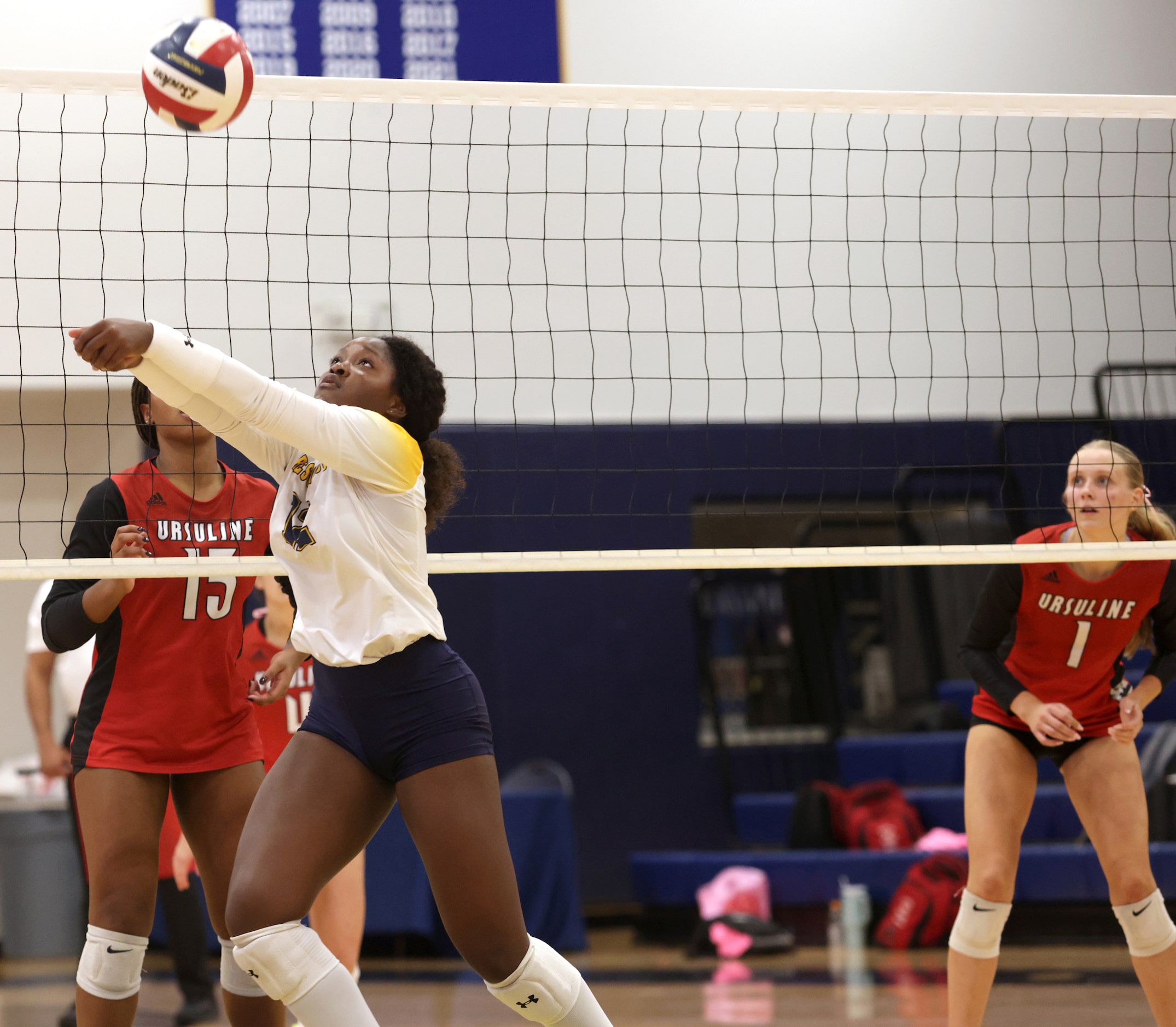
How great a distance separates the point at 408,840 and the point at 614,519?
2.27 metres

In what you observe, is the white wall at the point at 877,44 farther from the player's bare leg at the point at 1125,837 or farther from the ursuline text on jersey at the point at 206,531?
the player's bare leg at the point at 1125,837

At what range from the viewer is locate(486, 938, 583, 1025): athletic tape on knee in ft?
9.09

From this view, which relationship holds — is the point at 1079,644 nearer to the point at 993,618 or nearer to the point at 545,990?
the point at 993,618

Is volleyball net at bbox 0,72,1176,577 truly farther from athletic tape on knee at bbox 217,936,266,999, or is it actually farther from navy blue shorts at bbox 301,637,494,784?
navy blue shorts at bbox 301,637,494,784

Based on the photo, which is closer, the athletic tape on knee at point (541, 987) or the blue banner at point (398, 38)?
the athletic tape on knee at point (541, 987)

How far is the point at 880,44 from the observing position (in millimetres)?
8656

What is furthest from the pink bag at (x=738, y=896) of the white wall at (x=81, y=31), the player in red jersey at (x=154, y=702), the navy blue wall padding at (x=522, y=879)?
the white wall at (x=81, y=31)

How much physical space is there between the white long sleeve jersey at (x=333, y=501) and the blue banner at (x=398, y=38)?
225 inches

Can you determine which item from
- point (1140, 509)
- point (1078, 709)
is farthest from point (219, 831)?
point (1140, 509)

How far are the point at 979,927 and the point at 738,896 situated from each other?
140 inches

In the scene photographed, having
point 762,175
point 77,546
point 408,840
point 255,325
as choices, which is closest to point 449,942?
point 408,840

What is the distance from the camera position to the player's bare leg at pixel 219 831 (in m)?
3.28

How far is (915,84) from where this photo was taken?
8648 millimetres

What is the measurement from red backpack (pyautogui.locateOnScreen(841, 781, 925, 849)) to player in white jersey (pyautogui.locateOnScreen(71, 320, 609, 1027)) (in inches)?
184
